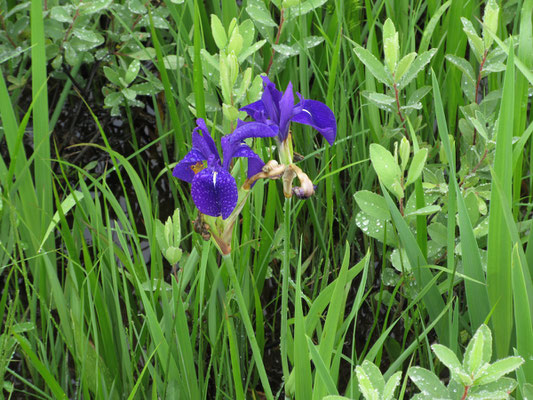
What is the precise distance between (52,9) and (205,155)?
1122 mm

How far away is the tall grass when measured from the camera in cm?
122

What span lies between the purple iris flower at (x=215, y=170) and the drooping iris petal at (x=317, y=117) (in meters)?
0.10

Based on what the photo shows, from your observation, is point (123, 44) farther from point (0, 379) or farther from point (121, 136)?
point (0, 379)

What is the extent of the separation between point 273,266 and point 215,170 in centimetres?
90

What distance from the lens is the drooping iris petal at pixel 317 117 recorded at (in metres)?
1.11

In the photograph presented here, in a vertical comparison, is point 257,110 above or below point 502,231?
Result: above

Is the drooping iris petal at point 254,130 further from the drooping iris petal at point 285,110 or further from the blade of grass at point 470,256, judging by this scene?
the blade of grass at point 470,256

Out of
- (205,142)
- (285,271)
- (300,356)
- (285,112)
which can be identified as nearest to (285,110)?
(285,112)

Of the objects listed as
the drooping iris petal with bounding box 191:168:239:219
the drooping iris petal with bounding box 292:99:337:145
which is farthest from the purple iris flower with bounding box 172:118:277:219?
the drooping iris petal with bounding box 292:99:337:145

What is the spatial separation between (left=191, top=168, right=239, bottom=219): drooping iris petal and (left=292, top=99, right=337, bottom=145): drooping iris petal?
0.19 meters

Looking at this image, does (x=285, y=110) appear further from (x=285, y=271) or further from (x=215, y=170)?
(x=285, y=271)

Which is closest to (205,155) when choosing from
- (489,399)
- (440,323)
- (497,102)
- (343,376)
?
(489,399)

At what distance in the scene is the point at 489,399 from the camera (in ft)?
3.31

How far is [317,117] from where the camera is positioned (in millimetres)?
1126
